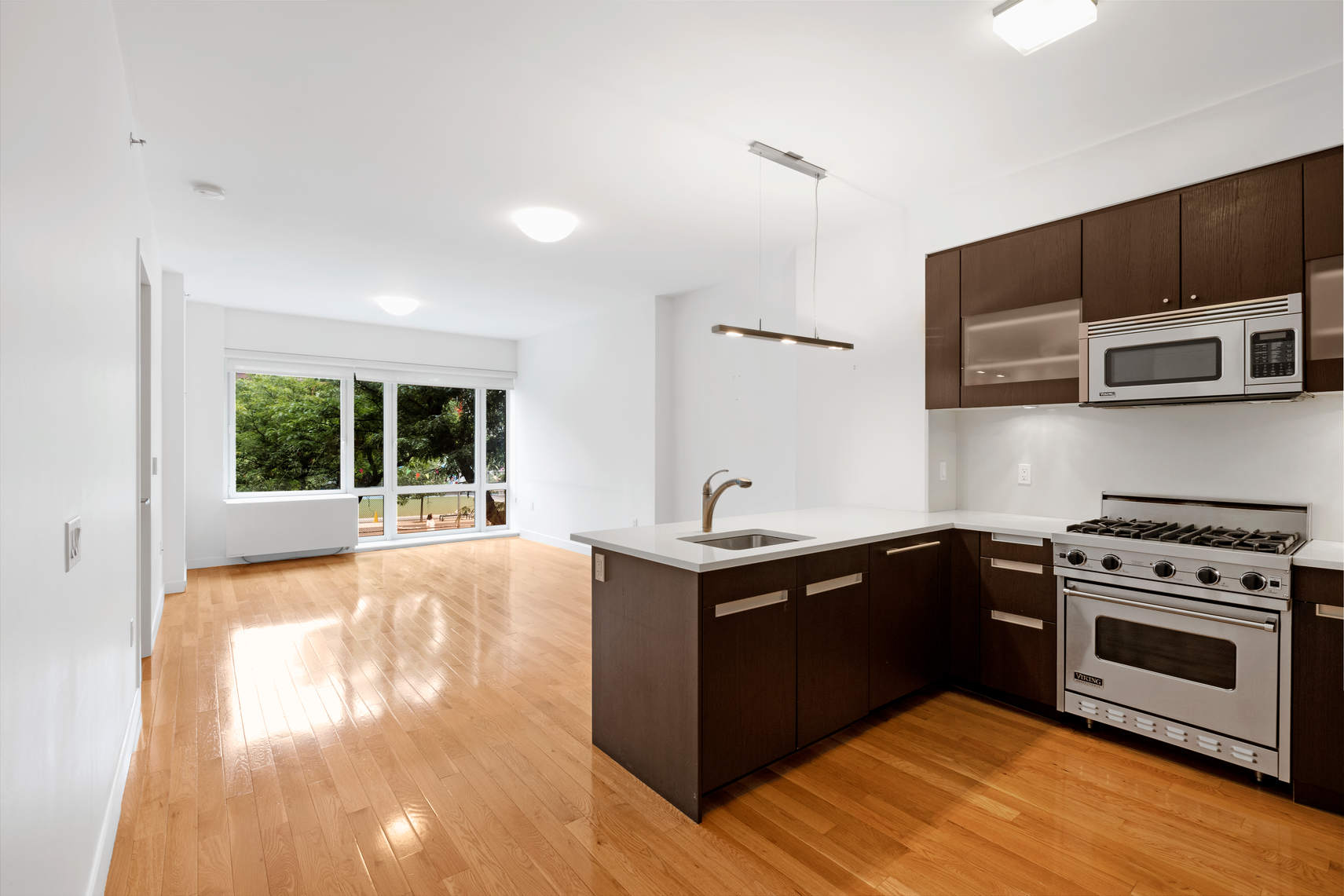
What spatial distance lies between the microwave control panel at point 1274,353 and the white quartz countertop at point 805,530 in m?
0.98

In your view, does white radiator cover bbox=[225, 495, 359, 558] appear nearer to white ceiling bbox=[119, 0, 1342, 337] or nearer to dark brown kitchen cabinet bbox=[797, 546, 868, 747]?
white ceiling bbox=[119, 0, 1342, 337]

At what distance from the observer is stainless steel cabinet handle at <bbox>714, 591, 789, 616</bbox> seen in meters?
2.20

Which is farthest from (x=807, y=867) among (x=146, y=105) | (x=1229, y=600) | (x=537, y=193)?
(x=146, y=105)

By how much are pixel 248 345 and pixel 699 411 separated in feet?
15.8

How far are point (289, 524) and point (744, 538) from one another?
5.67 m

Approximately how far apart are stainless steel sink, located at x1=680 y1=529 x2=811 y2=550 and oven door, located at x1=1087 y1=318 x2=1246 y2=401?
1.51 metres

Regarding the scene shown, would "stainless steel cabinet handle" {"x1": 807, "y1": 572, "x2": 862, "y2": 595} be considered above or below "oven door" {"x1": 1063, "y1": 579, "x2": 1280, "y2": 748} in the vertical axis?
above

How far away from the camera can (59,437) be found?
145cm

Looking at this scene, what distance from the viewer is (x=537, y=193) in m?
3.57

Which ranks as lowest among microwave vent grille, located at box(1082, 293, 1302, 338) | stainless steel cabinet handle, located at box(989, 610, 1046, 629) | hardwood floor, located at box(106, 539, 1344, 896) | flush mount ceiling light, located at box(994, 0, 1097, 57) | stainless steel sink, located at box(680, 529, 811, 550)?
hardwood floor, located at box(106, 539, 1344, 896)

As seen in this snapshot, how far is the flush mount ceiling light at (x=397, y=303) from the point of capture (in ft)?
18.8

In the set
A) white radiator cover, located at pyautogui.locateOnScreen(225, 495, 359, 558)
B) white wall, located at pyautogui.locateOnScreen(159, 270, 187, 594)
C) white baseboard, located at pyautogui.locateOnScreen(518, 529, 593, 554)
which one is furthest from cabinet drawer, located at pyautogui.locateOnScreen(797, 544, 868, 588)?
white radiator cover, located at pyautogui.locateOnScreen(225, 495, 359, 558)

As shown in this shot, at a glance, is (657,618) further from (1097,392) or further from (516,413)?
(516,413)

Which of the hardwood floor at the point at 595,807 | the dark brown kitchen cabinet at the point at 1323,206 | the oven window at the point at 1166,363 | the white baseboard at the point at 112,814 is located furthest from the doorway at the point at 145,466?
the dark brown kitchen cabinet at the point at 1323,206
